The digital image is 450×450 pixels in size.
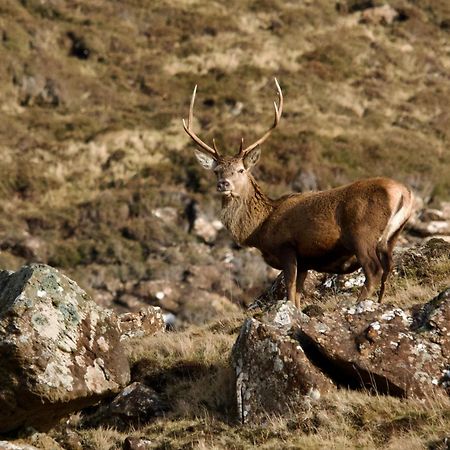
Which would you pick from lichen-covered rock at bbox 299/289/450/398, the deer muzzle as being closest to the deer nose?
the deer muzzle

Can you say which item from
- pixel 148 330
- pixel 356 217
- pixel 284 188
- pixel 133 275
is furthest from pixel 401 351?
pixel 284 188

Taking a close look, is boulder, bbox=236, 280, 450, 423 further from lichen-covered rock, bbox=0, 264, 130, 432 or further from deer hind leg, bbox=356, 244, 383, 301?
deer hind leg, bbox=356, 244, 383, 301

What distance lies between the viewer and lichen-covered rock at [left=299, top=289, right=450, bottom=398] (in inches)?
316

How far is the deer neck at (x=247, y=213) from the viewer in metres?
12.2

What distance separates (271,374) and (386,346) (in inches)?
42.8

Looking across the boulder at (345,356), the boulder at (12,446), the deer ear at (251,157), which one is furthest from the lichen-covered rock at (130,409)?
the deer ear at (251,157)

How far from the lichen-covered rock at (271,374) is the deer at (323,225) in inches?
89.9

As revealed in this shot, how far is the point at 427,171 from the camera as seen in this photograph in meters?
38.7

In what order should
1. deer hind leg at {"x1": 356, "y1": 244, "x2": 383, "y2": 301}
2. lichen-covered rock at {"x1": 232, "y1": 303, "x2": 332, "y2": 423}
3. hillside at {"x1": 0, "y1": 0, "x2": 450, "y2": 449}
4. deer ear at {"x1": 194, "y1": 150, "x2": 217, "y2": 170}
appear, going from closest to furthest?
lichen-covered rock at {"x1": 232, "y1": 303, "x2": 332, "y2": 423}, hillside at {"x1": 0, "y1": 0, "x2": 450, "y2": 449}, deer hind leg at {"x1": 356, "y1": 244, "x2": 383, "y2": 301}, deer ear at {"x1": 194, "y1": 150, "x2": 217, "y2": 170}

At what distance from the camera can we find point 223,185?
12.4 metres

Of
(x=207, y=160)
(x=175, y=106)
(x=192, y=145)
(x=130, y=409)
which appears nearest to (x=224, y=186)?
(x=207, y=160)

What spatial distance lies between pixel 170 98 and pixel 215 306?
22.3m

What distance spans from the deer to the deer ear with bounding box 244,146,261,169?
0.70 ft

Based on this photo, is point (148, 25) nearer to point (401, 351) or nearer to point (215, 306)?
point (215, 306)
